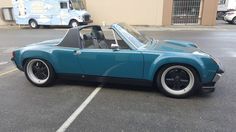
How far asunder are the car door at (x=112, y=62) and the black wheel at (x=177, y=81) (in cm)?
42

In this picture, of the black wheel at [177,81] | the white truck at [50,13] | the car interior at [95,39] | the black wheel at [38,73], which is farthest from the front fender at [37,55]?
the white truck at [50,13]

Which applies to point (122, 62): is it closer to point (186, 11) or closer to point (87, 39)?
point (87, 39)

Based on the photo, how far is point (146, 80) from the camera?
4.23m

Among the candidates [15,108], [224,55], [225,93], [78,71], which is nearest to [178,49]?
[225,93]

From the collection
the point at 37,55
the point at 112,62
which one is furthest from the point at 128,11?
the point at 112,62

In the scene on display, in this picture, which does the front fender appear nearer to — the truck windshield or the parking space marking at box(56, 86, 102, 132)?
the parking space marking at box(56, 86, 102, 132)

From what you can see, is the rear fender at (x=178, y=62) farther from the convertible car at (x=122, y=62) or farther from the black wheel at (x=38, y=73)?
the black wheel at (x=38, y=73)

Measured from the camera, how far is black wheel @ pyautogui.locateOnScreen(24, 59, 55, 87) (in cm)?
482

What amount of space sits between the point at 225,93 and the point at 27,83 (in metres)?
4.13

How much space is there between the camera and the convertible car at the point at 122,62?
3994 millimetres

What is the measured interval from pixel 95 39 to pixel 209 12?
1765cm

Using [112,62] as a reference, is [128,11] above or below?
above

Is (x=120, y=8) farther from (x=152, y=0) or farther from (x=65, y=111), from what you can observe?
(x=65, y=111)

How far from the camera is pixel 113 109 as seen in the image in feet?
12.4
